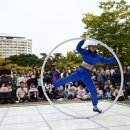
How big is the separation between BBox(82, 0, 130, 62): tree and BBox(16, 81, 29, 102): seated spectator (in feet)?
67.8

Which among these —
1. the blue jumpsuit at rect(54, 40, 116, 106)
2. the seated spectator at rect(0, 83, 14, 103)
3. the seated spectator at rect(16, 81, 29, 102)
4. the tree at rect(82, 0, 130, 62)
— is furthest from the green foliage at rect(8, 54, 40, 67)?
the blue jumpsuit at rect(54, 40, 116, 106)

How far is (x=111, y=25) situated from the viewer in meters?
37.4

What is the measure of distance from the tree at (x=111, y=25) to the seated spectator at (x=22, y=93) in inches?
814

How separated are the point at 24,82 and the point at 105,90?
13.5 feet

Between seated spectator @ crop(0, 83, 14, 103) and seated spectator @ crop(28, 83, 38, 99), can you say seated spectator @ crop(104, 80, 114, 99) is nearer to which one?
seated spectator @ crop(28, 83, 38, 99)

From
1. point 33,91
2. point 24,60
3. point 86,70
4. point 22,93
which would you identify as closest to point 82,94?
point 33,91

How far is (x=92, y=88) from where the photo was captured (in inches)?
335

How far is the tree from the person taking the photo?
119ft

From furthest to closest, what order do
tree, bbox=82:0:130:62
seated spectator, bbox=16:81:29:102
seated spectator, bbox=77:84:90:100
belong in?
tree, bbox=82:0:130:62
seated spectator, bbox=77:84:90:100
seated spectator, bbox=16:81:29:102

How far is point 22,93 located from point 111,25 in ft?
75.6

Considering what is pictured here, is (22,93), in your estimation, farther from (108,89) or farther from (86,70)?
(86,70)

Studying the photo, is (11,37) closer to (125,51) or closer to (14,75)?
(125,51)

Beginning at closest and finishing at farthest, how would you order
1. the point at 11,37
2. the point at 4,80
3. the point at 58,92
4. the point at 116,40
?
the point at 4,80 < the point at 58,92 < the point at 116,40 < the point at 11,37

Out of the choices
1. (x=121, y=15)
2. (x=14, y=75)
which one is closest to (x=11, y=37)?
(x=121, y=15)
